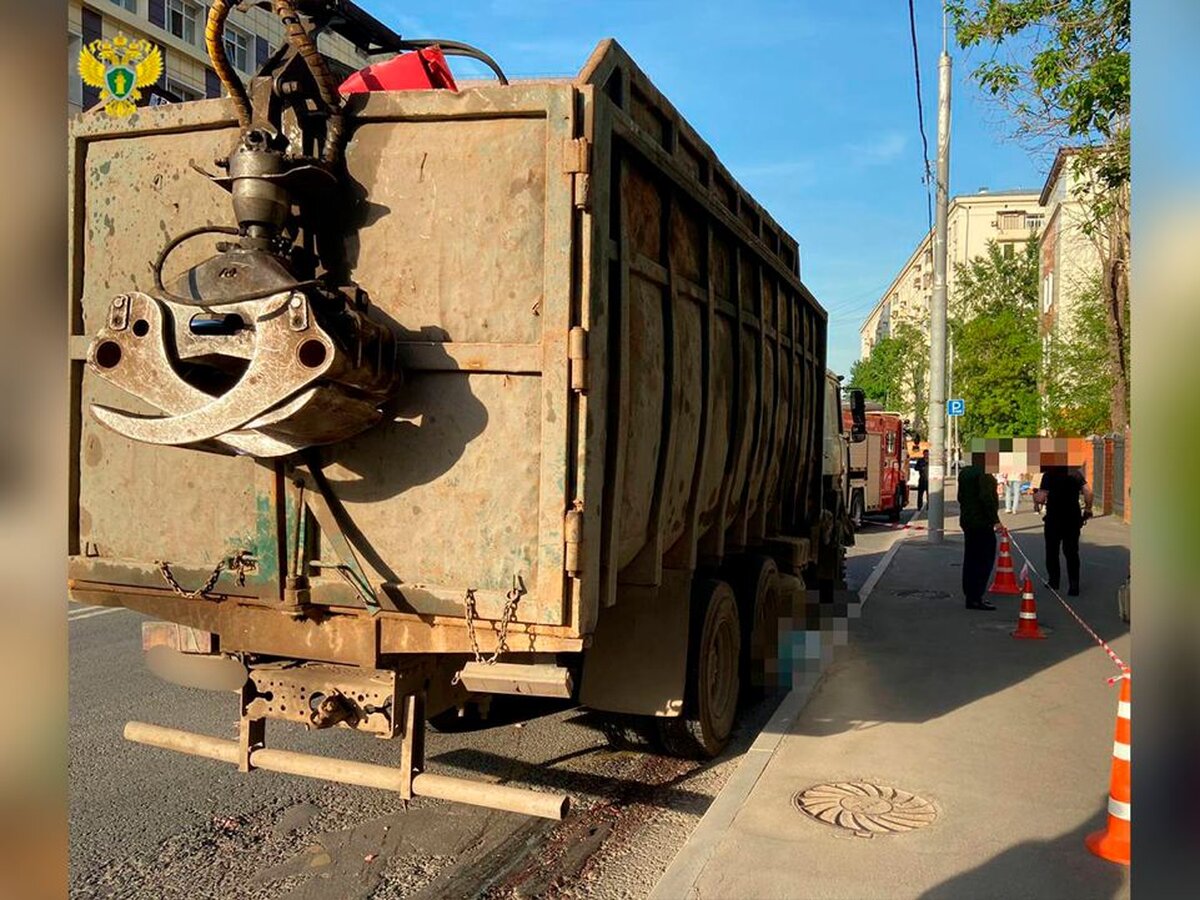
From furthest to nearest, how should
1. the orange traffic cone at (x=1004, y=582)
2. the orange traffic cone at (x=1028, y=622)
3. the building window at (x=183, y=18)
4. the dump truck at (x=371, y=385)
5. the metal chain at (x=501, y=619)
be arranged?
the building window at (x=183, y=18) < the orange traffic cone at (x=1004, y=582) < the orange traffic cone at (x=1028, y=622) < the metal chain at (x=501, y=619) < the dump truck at (x=371, y=385)

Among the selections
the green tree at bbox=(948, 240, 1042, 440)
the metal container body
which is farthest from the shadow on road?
the green tree at bbox=(948, 240, 1042, 440)

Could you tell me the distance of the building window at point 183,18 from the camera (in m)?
38.3

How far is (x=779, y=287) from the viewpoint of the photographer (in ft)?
24.7

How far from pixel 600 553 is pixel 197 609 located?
6.00 ft

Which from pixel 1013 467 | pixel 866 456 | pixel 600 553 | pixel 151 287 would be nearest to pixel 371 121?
pixel 151 287

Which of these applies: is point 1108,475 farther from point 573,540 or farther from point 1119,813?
point 573,540

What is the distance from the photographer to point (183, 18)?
3906cm

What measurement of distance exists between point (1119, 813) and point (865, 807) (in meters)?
1.14

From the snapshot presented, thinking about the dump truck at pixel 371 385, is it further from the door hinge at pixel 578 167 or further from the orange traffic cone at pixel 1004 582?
the orange traffic cone at pixel 1004 582

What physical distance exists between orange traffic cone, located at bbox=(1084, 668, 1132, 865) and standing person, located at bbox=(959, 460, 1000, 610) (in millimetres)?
6433

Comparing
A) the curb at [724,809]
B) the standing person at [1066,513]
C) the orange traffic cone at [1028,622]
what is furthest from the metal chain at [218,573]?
the standing person at [1066,513]

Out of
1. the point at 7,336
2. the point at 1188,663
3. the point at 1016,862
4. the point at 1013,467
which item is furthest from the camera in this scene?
the point at 1013,467

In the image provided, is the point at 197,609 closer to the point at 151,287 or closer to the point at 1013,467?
the point at 151,287

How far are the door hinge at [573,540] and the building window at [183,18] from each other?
1680 inches
